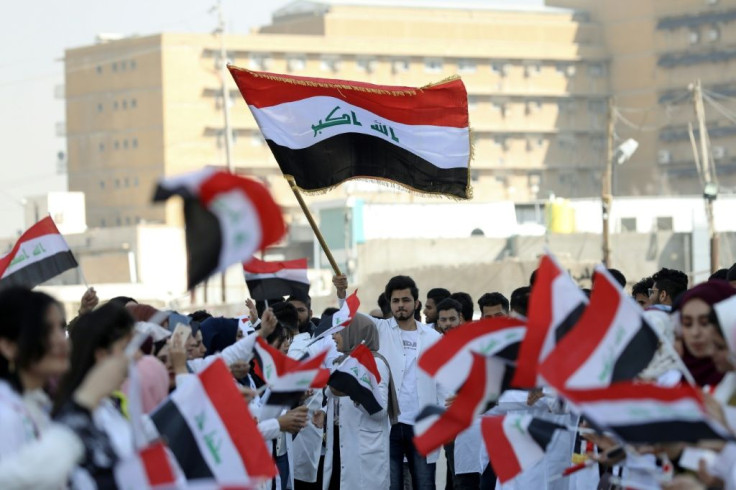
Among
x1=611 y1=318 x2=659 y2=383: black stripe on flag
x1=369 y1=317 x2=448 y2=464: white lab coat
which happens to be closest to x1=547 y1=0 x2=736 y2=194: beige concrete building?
x1=369 y1=317 x2=448 y2=464: white lab coat

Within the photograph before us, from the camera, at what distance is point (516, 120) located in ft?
355

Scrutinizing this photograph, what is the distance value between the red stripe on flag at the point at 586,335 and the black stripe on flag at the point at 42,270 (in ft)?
19.0

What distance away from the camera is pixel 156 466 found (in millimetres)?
5570

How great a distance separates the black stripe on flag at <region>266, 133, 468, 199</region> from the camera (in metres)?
12.3

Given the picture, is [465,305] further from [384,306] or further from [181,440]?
[181,440]

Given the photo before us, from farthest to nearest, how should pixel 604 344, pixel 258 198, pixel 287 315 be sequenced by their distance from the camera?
pixel 287 315
pixel 604 344
pixel 258 198

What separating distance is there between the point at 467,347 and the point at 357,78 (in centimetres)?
9635

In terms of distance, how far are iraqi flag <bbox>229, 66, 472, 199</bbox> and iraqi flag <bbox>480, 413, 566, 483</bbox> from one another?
15.3ft

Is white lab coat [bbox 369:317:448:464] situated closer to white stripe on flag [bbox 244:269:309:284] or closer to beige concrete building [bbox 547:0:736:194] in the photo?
white stripe on flag [bbox 244:269:309:284]

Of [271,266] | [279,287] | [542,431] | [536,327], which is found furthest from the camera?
[271,266]

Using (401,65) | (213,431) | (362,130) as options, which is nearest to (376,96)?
(362,130)

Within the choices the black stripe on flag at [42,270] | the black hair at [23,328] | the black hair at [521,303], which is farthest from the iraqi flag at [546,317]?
Result: the black stripe on flag at [42,270]

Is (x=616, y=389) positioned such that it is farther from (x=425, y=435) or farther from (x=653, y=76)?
(x=653, y=76)

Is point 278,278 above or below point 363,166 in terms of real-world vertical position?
below
